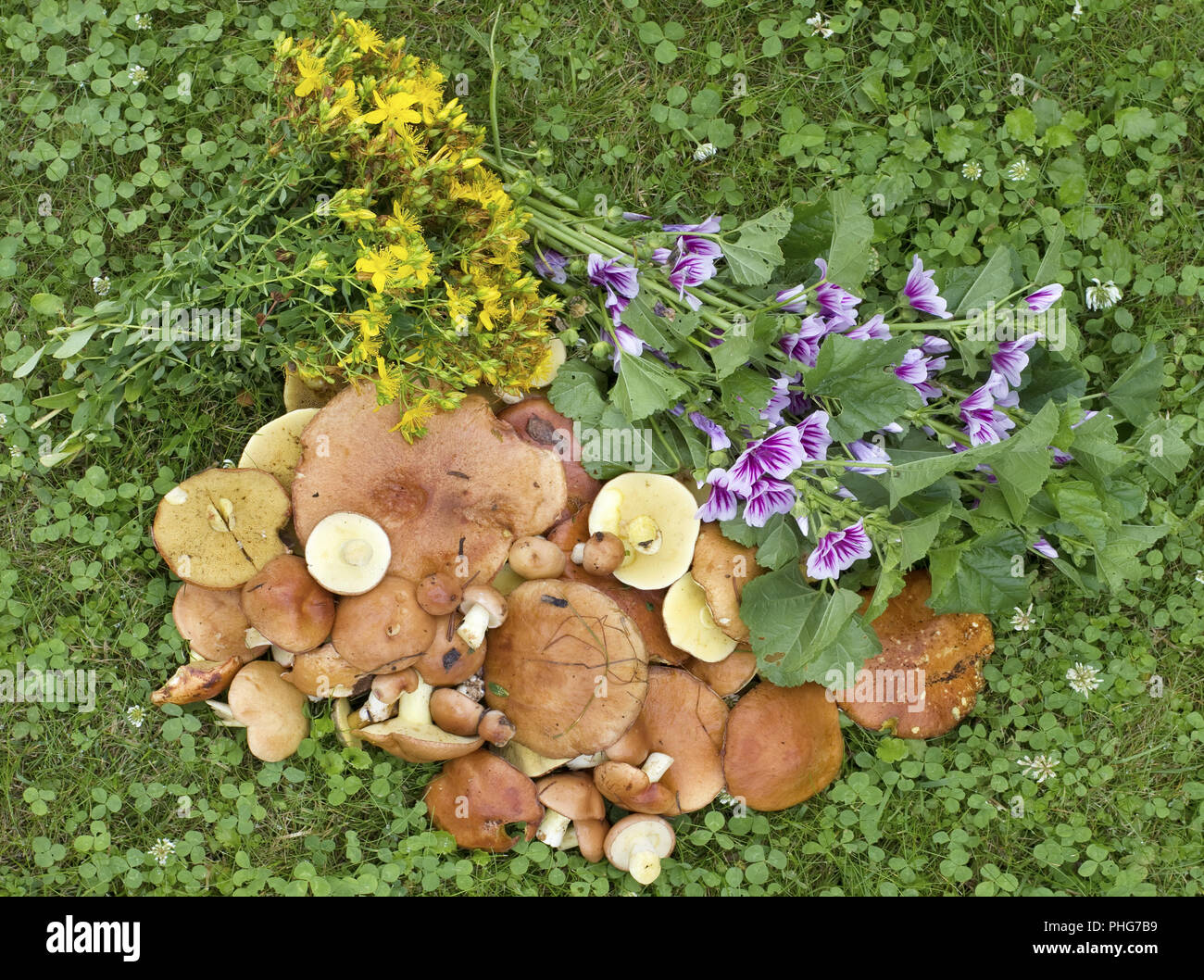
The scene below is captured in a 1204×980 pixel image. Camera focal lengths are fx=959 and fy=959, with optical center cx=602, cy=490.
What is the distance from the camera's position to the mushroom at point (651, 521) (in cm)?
355

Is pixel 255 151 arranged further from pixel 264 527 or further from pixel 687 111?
pixel 687 111

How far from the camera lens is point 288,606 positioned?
3.33 metres

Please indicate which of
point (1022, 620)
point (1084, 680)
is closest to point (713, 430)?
point (1022, 620)

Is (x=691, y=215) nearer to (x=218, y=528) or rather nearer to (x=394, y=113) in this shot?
(x=394, y=113)

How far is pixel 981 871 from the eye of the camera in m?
3.99

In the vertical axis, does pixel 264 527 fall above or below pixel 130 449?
below

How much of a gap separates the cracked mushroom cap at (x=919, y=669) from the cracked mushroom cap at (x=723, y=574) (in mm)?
514

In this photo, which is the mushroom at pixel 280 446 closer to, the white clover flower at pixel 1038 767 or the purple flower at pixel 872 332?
the purple flower at pixel 872 332

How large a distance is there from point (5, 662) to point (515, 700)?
2093 mm

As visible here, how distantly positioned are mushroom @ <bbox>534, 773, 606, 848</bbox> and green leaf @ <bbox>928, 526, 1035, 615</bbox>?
1480 mm

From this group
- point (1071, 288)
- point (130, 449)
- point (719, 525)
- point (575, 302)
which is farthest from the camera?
point (1071, 288)

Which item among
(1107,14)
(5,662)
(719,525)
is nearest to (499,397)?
(719,525)

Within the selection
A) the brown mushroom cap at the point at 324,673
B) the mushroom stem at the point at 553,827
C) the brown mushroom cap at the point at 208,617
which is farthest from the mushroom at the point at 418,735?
the brown mushroom cap at the point at 208,617

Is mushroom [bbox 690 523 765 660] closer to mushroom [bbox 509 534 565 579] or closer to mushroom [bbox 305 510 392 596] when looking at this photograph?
mushroom [bbox 509 534 565 579]
